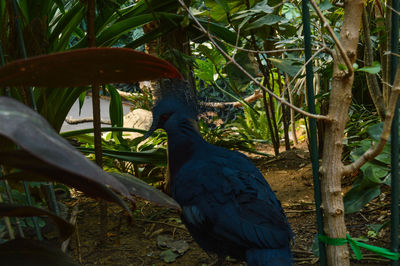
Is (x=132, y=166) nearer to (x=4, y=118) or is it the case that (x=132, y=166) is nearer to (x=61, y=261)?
(x=61, y=261)

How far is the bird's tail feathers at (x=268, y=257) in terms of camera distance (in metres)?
1.08

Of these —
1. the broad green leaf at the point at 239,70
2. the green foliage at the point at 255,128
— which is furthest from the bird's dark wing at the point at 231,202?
the green foliage at the point at 255,128

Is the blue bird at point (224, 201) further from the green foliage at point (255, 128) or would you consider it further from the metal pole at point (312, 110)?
the green foliage at point (255, 128)

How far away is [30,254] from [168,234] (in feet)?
4.42

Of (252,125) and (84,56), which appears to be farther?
(252,125)

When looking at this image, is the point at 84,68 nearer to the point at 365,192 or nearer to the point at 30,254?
the point at 30,254

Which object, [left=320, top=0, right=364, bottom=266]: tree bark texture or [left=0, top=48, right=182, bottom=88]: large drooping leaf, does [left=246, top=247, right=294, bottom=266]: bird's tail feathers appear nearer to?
[left=320, top=0, right=364, bottom=266]: tree bark texture

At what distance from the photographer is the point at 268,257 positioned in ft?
3.56

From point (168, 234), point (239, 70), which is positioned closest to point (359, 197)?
point (168, 234)

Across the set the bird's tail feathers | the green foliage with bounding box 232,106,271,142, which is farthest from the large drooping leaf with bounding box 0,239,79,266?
the green foliage with bounding box 232,106,271,142

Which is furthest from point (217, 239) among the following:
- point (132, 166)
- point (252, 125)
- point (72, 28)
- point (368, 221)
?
point (252, 125)

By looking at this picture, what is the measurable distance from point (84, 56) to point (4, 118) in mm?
157

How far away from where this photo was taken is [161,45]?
75.7 inches

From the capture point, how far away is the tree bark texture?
2.43 ft
